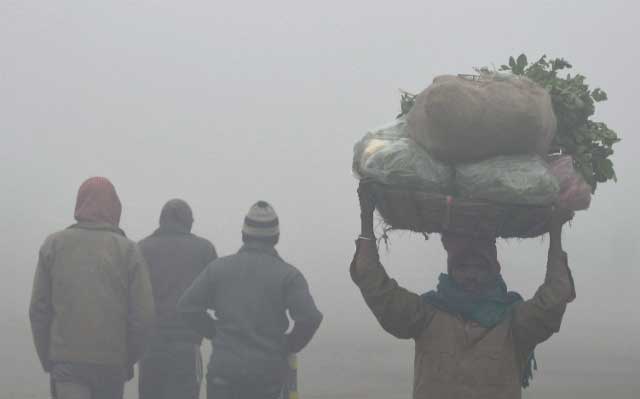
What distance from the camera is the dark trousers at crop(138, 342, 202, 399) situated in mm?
8633

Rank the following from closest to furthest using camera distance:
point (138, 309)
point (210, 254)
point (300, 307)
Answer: point (138, 309)
point (300, 307)
point (210, 254)

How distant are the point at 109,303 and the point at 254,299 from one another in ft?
2.70

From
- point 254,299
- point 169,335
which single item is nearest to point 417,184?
point 254,299

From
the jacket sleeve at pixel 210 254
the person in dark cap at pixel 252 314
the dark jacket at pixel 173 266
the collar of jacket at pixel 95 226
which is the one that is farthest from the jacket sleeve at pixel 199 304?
the jacket sleeve at pixel 210 254

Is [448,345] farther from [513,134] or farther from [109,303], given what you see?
[109,303]

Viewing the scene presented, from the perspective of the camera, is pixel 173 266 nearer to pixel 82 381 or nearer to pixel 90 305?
pixel 90 305

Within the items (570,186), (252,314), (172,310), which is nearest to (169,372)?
(172,310)

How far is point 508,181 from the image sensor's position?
4727mm

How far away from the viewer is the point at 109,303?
745 centimetres

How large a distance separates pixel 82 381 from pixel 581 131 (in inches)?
135

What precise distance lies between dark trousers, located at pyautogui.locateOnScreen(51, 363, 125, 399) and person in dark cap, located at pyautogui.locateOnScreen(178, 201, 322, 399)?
0.61 m

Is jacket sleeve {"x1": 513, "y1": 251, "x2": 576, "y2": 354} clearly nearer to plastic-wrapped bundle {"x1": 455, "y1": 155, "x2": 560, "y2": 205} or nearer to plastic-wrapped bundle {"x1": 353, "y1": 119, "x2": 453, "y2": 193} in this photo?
plastic-wrapped bundle {"x1": 455, "y1": 155, "x2": 560, "y2": 205}

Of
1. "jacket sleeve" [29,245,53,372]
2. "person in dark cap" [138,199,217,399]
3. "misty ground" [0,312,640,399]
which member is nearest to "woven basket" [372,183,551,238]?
"jacket sleeve" [29,245,53,372]

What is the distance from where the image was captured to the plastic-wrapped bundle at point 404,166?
4809mm
